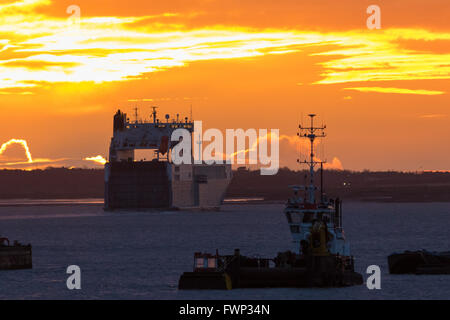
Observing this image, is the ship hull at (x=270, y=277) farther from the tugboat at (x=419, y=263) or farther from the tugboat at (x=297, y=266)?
the tugboat at (x=419, y=263)

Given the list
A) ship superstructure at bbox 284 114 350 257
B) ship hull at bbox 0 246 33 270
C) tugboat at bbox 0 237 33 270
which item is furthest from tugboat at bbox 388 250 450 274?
ship hull at bbox 0 246 33 270

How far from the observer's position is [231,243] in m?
134

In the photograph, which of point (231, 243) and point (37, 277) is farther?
point (231, 243)

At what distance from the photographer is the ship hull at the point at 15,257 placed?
8906 cm

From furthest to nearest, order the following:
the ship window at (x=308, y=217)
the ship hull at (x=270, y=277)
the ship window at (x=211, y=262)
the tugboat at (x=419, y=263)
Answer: the tugboat at (x=419, y=263) → the ship window at (x=308, y=217) → the ship hull at (x=270, y=277) → the ship window at (x=211, y=262)

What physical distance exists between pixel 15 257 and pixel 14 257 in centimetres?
10

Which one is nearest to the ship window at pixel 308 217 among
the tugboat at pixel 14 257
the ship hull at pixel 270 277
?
the ship hull at pixel 270 277

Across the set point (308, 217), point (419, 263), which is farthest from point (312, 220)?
point (419, 263)
